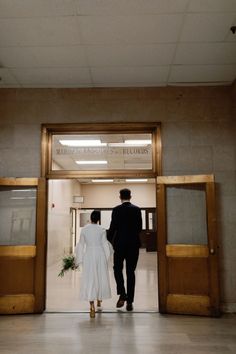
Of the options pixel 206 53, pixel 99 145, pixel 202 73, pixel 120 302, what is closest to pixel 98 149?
pixel 99 145

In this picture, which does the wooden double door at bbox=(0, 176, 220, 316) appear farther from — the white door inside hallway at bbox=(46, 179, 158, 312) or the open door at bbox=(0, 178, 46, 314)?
the white door inside hallway at bbox=(46, 179, 158, 312)

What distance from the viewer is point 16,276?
4855 millimetres

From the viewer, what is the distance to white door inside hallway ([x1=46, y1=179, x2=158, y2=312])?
5465mm

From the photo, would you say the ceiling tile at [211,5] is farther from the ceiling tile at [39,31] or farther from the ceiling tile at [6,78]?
the ceiling tile at [6,78]

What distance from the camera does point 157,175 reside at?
508 centimetres

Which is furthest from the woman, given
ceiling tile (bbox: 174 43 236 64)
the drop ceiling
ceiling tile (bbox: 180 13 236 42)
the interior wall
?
ceiling tile (bbox: 180 13 236 42)

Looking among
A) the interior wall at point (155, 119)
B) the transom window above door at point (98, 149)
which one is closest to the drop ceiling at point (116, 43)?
the interior wall at point (155, 119)

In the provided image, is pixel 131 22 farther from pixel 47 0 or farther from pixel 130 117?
pixel 130 117

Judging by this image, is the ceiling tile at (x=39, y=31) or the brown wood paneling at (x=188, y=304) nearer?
the ceiling tile at (x=39, y=31)

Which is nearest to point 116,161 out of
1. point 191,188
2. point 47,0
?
point 191,188

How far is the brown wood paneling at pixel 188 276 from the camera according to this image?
15.5 feet

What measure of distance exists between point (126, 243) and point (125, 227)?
0.75 feet

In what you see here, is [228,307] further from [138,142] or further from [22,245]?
[22,245]

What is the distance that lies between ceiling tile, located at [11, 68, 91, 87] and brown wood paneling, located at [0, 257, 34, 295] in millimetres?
2542
